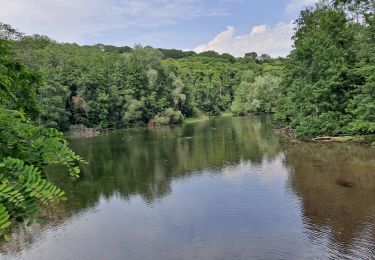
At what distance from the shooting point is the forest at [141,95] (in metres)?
3.79

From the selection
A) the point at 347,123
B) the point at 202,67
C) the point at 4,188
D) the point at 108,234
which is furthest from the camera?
the point at 202,67

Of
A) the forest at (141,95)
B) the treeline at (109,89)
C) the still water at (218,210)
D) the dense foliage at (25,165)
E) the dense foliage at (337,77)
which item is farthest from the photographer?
the treeline at (109,89)

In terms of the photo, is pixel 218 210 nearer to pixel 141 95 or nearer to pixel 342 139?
pixel 342 139

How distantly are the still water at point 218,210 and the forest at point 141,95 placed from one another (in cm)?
678

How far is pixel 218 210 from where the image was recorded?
19.2 m

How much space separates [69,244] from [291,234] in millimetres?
8990

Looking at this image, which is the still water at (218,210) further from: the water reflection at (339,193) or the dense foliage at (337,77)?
the dense foliage at (337,77)

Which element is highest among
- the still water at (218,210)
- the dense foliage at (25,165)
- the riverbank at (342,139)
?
the dense foliage at (25,165)

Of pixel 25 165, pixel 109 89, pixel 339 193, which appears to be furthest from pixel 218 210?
pixel 109 89

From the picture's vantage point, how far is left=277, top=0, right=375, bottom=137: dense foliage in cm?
3175

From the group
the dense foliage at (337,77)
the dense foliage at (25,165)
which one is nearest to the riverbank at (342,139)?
the dense foliage at (337,77)

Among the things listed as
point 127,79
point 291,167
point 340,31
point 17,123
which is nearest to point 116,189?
point 291,167

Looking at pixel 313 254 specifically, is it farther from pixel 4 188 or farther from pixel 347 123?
pixel 347 123

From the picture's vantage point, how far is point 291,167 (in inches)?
1084
